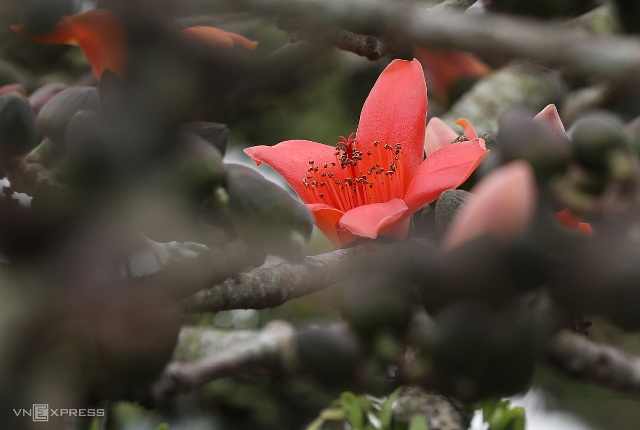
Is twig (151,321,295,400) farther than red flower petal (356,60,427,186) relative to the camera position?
Yes

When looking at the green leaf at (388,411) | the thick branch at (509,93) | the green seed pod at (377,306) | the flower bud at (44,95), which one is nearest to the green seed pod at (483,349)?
the green seed pod at (377,306)

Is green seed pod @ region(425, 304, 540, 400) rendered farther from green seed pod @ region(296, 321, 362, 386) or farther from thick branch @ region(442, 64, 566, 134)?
thick branch @ region(442, 64, 566, 134)

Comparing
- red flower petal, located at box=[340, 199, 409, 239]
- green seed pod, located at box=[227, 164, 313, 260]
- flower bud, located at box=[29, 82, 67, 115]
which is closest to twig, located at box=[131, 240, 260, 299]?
green seed pod, located at box=[227, 164, 313, 260]

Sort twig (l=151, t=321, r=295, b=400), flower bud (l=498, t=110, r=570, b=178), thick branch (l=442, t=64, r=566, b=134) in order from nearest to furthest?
flower bud (l=498, t=110, r=570, b=178)
twig (l=151, t=321, r=295, b=400)
thick branch (l=442, t=64, r=566, b=134)

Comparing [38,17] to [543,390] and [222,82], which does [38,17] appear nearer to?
[222,82]

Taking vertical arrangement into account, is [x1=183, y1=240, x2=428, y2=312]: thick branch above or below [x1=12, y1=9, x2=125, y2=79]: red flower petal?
below

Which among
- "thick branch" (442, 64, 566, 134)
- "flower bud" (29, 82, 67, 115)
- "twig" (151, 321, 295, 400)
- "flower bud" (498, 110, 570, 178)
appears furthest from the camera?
"thick branch" (442, 64, 566, 134)

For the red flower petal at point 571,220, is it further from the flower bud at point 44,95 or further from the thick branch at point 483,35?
the flower bud at point 44,95
